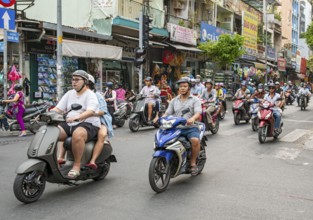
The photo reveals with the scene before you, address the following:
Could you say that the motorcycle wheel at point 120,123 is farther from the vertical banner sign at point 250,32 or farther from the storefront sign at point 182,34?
the vertical banner sign at point 250,32

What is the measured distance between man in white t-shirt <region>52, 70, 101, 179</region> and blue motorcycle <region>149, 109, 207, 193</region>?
93cm

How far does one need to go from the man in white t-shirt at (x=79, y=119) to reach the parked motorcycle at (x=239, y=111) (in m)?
9.62

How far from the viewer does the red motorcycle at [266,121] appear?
425 inches

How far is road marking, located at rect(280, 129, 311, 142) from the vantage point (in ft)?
38.3

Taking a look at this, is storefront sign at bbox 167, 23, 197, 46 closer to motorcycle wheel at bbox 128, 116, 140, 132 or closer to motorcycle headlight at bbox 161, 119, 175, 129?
motorcycle wheel at bbox 128, 116, 140, 132

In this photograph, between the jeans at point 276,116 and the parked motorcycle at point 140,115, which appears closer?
the jeans at point 276,116

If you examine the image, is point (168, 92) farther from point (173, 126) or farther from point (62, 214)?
point (62, 214)

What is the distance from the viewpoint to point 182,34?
1048 inches

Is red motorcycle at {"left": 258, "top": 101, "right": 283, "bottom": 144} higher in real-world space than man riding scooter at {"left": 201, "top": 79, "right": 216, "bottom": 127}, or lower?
lower

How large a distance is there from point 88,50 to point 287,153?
1148 cm

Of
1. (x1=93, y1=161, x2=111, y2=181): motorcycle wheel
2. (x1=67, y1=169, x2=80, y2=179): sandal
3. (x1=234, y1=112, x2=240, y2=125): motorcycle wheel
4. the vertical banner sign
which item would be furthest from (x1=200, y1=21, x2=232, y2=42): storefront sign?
(x1=67, y1=169, x2=80, y2=179): sandal

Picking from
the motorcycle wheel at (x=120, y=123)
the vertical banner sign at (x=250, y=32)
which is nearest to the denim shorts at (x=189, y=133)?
the motorcycle wheel at (x=120, y=123)

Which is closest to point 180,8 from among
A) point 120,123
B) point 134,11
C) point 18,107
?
point 134,11

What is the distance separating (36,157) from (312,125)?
12516 millimetres
